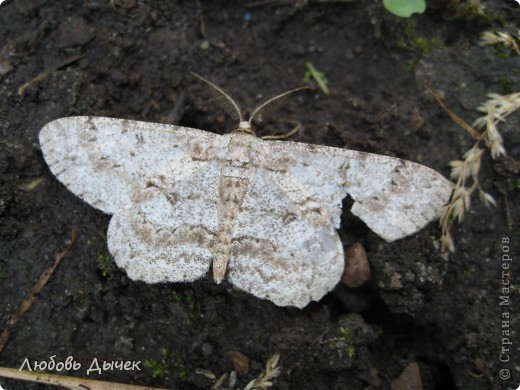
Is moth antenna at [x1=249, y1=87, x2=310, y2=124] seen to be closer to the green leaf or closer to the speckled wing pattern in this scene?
the speckled wing pattern

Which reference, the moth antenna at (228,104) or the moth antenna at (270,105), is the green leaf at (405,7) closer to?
the moth antenna at (270,105)

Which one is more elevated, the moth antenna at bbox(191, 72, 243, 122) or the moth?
the moth antenna at bbox(191, 72, 243, 122)

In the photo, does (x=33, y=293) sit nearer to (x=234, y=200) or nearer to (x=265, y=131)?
(x=234, y=200)

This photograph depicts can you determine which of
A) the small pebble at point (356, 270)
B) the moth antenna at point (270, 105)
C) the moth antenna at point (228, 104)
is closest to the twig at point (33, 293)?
the moth antenna at point (228, 104)

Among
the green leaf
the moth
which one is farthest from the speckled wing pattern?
the green leaf

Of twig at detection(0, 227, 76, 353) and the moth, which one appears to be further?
twig at detection(0, 227, 76, 353)

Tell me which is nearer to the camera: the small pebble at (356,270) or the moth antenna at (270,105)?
the small pebble at (356,270)

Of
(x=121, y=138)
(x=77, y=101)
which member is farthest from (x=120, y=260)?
(x=77, y=101)
